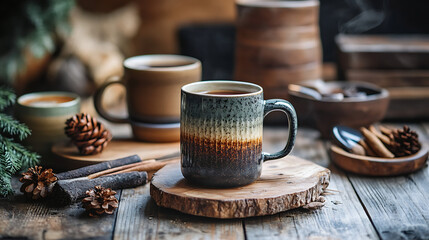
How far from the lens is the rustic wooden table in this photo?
33.3 inches

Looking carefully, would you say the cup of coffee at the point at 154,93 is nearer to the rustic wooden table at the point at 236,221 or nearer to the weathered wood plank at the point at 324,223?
the rustic wooden table at the point at 236,221

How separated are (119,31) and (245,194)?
1163mm

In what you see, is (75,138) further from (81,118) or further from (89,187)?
(89,187)

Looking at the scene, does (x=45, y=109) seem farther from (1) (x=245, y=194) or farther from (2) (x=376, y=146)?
(2) (x=376, y=146)

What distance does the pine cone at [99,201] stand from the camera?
0.90 metres

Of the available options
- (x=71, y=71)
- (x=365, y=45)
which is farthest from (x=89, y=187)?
(x=365, y=45)

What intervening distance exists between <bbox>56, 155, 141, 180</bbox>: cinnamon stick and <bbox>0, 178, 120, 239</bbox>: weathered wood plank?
0.23 feet

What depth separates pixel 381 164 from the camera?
1.08 m

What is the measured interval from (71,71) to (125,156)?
725 mm

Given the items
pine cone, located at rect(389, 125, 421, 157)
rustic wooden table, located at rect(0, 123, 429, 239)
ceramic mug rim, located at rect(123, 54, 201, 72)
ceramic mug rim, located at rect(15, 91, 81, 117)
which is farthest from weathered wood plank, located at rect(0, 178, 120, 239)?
pine cone, located at rect(389, 125, 421, 157)

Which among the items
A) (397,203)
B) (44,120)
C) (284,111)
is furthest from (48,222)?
(397,203)

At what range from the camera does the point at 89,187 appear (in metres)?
0.96

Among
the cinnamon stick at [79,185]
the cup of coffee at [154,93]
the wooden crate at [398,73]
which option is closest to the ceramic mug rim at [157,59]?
the cup of coffee at [154,93]

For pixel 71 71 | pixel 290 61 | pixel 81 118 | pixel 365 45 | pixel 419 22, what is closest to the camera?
pixel 81 118
